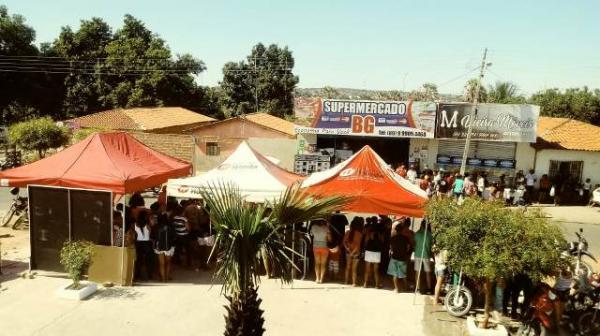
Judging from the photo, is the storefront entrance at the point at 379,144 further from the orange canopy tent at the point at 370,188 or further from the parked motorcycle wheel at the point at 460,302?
the parked motorcycle wheel at the point at 460,302

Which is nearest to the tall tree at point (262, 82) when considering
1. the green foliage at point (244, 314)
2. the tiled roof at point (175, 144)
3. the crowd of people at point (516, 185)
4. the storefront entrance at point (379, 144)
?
the tiled roof at point (175, 144)

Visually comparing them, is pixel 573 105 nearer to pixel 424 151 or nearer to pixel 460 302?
pixel 424 151

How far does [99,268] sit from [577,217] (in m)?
18.7

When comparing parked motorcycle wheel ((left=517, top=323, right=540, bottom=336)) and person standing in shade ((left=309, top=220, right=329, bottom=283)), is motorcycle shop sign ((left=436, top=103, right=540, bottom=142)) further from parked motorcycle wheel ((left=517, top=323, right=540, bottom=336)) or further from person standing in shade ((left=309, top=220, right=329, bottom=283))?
parked motorcycle wheel ((left=517, top=323, right=540, bottom=336))

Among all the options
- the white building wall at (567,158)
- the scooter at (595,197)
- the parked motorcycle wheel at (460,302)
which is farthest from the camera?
the white building wall at (567,158)

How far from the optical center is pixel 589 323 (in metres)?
8.17

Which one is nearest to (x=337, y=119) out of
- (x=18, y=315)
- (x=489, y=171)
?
(x=489, y=171)

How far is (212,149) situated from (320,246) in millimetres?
16946

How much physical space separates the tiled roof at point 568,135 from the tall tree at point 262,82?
1194 inches

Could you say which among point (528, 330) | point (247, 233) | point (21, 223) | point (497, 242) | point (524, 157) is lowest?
point (21, 223)

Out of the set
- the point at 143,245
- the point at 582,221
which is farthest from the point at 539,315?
the point at 582,221

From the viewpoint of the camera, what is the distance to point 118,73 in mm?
46844

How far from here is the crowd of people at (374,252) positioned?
968cm

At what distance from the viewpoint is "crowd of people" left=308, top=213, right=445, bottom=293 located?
968 centimetres
